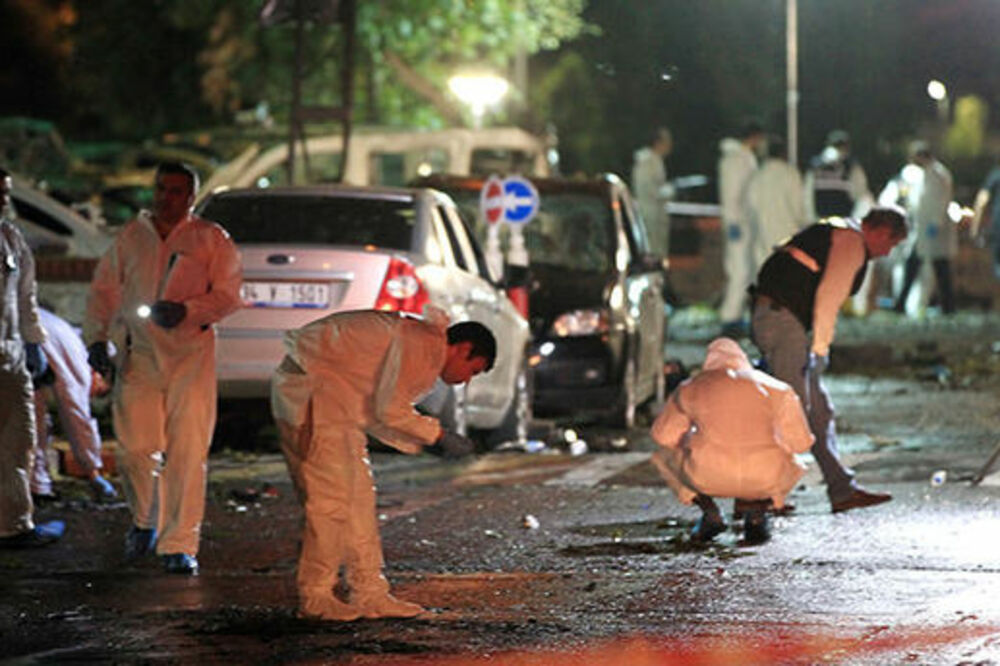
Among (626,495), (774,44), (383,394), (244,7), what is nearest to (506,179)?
(626,495)

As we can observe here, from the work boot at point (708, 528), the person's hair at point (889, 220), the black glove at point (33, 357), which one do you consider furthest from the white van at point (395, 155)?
the work boot at point (708, 528)

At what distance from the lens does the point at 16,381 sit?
10383 millimetres

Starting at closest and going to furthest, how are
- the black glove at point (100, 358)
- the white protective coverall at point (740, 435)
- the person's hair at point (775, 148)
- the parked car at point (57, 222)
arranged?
the black glove at point (100, 358), the white protective coverall at point (740, 435), the parked car at point (57, 222), the person's hair at point (775, 148)

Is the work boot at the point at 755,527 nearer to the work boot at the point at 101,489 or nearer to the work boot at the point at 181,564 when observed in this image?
the work boot at the point at 181,564

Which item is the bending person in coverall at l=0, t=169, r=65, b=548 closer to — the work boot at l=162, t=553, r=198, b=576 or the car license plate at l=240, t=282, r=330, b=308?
the work boot at l=162, t=553, r=198, b=576

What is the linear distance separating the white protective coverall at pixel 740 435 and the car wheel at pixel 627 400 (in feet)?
18.1

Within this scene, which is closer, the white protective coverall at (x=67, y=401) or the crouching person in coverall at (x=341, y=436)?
the crouching person in coverall at (x=341, y=436)

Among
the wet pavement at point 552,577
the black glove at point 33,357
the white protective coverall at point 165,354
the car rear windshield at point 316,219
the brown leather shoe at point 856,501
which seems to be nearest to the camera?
the wet pavement at point 552,577

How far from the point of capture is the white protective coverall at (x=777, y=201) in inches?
904

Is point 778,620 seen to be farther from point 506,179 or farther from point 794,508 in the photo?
point 506,179

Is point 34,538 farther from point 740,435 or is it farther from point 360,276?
point 740,435

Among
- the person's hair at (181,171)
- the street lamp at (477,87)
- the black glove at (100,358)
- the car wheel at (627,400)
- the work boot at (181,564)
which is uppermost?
the street lamp at (477,87)

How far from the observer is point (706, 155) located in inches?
2125

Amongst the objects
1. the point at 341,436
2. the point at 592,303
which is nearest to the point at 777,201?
the point at 592,303
